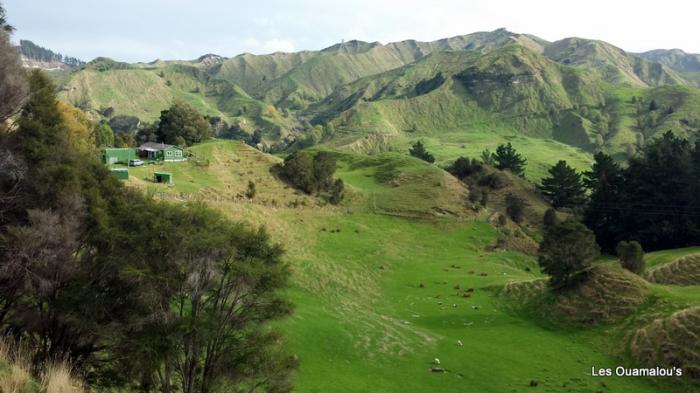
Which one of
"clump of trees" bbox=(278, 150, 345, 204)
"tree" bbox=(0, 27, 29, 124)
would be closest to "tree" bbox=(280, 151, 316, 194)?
"clump of trees" bbox=(278, 150, 345, 204)

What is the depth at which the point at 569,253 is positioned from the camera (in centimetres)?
4941

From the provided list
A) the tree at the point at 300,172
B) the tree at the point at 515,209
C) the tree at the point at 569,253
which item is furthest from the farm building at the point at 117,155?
the tree at the point at 515,209

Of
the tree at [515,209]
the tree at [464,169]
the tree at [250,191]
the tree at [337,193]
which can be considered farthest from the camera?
the tree at [464,169]

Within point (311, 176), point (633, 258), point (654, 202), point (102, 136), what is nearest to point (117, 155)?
point (102, 136)

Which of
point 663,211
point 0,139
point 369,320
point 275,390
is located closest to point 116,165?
point 369,320

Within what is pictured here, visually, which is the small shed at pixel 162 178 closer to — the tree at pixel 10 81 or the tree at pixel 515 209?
the tree at pixel 10 81

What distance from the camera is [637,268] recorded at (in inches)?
2207

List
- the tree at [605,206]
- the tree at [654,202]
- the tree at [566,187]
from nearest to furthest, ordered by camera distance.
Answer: the tree at [654,202] → the tree at [605,206] → the tree at [566,187]

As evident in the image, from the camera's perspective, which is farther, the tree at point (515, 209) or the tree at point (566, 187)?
the tree at point (566, 187)

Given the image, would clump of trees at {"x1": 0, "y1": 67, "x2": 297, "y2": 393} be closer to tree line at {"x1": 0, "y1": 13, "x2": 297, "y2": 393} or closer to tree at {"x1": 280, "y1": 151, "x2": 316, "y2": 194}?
tree line at {"x1": 0, "y1": 13, "x2": 297, "y2": 393}

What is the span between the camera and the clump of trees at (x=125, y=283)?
64.3 ft

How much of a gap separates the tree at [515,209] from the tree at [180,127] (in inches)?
3054

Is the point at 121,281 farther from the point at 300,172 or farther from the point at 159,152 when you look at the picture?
the point at 300,172

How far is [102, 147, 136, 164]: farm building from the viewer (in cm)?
8250
